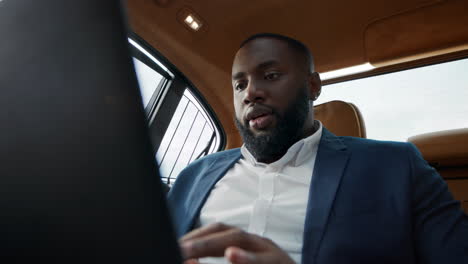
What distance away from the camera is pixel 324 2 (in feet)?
6.18

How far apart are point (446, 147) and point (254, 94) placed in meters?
1.14

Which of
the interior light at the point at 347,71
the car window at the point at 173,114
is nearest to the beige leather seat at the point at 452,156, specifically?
the interior light at the point at 347,71

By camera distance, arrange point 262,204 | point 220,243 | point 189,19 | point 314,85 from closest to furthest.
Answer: point 220,243 < point 262,204 < point 314,85 < point 189,19

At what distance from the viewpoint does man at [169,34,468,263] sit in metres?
0.84

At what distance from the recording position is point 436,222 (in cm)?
89

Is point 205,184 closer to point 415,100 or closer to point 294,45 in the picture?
point 294,45

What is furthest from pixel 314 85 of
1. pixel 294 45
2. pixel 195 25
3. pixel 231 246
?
pixel 231 246

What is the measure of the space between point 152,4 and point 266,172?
140 centimetres

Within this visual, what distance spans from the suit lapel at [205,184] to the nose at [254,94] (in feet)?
0.93

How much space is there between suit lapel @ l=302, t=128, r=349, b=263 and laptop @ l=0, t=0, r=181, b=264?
73cm

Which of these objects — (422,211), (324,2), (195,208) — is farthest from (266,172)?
(324,2)

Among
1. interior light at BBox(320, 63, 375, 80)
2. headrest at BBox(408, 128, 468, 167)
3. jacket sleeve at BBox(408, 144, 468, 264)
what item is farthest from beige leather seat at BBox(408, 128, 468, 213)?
jacket sleeve at BBox(408, 144, 468, 264)

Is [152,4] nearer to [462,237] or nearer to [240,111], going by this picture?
[240,111]

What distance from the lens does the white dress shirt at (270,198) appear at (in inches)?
37.8
